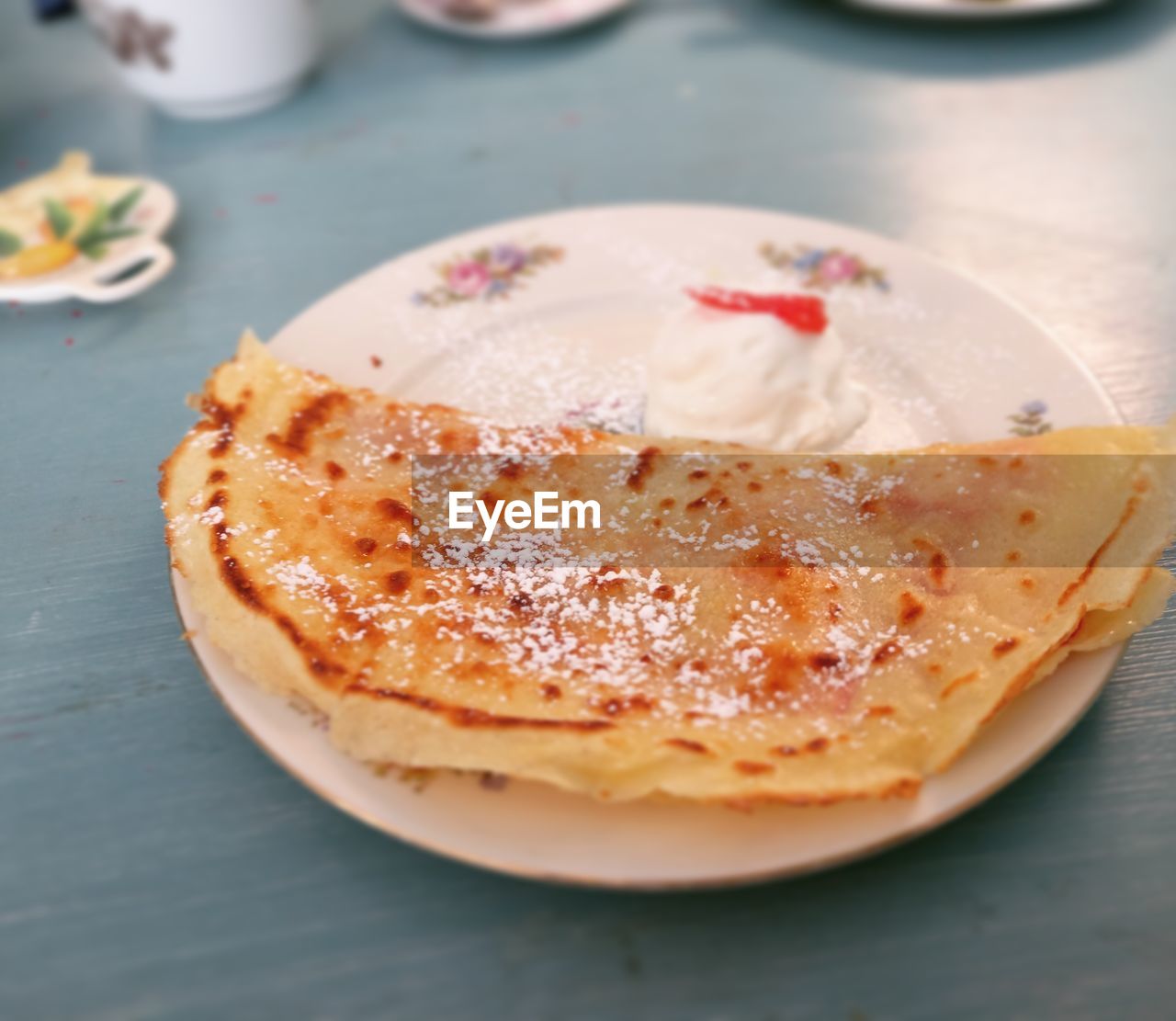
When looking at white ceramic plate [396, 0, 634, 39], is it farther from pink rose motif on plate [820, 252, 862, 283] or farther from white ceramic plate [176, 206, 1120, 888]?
pink rose motif on plate [820, 252, 862, 283]

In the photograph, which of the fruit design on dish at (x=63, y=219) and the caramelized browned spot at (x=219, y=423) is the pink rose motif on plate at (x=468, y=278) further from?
the fruit design on dish at (x=63, y=219)

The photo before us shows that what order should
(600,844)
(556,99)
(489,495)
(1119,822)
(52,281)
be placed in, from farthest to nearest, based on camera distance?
(556,99) → (52,281) → (489,495) → (1119,822) → (600,844)

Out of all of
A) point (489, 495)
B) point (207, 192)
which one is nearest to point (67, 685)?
point (489, 495)

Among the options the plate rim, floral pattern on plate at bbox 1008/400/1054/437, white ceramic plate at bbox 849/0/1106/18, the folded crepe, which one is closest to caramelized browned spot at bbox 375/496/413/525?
the folded crepe

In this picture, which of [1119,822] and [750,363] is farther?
[750,363]

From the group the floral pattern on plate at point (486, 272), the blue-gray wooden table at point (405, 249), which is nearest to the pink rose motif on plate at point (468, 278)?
the floral pattern on plate at point (486, 272)

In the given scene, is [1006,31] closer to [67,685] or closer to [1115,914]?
[1115,914]
